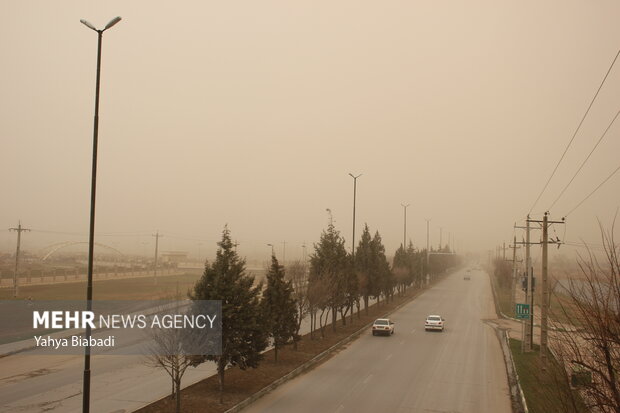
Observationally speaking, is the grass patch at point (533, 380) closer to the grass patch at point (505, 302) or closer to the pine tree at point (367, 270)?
the pine tree at point (367, 270)

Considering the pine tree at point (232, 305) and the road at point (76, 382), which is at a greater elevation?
the pine tree at point (232, 305)

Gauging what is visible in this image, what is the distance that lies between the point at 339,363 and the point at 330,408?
837 centimetres

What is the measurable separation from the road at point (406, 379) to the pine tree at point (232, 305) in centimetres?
189

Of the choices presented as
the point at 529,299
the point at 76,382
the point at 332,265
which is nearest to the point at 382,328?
the point at 332,265

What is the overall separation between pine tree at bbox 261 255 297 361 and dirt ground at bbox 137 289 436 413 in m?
1.24

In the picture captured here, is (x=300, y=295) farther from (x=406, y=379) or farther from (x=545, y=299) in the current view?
(x=545, y=299)

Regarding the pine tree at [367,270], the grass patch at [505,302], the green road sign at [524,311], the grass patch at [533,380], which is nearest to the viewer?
the grass patch at [533,380]

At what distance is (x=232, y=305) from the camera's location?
750 inches

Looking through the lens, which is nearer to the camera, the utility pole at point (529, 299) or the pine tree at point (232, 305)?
the pine tree at point (232, 305)

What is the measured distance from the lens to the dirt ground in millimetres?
17531

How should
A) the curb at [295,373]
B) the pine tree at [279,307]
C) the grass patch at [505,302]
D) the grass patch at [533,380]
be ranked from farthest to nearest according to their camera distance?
the grass patch at [505,302], the pine tree at [279,307], the curb at [295,373], the grass patch at [533,380]

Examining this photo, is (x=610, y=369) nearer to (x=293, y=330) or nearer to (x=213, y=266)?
(x=213, y=266)

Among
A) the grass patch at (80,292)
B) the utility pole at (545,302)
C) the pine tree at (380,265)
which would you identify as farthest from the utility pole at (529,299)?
the grass patch at (80,292)

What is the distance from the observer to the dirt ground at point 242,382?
17531 mm
